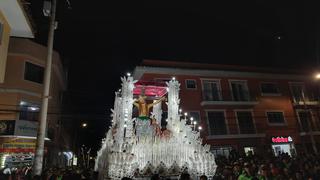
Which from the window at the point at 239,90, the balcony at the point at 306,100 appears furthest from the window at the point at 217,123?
the balcony at the point at 306,100

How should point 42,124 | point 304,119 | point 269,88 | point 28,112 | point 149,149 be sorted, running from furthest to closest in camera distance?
point 269,88, point 304,119, point 28,112, point 149,149, point 42,124

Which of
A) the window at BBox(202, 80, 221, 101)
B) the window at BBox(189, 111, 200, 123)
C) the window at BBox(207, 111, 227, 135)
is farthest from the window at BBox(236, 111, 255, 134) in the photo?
the window at BBox(189, 111, 200, 123)

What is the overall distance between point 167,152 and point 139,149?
4.01ft

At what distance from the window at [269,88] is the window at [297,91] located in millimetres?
2014

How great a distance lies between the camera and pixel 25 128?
65.6 ft

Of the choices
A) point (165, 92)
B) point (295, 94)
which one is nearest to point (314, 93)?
point (295, 94)

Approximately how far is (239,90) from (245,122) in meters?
3.53

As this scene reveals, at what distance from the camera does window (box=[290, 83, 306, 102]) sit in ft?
98.8

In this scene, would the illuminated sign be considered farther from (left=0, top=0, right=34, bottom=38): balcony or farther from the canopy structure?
(left=0, top=0, right=34, bottom=38): balcony

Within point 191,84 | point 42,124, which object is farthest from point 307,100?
point 42,124

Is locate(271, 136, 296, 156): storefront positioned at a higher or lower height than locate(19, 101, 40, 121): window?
lower

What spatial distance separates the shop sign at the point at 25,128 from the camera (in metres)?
19.5

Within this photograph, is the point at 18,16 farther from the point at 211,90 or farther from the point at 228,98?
the point at 228,98

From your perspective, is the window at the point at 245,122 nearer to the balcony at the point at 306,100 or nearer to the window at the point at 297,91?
the balcony at the point at 306,100
